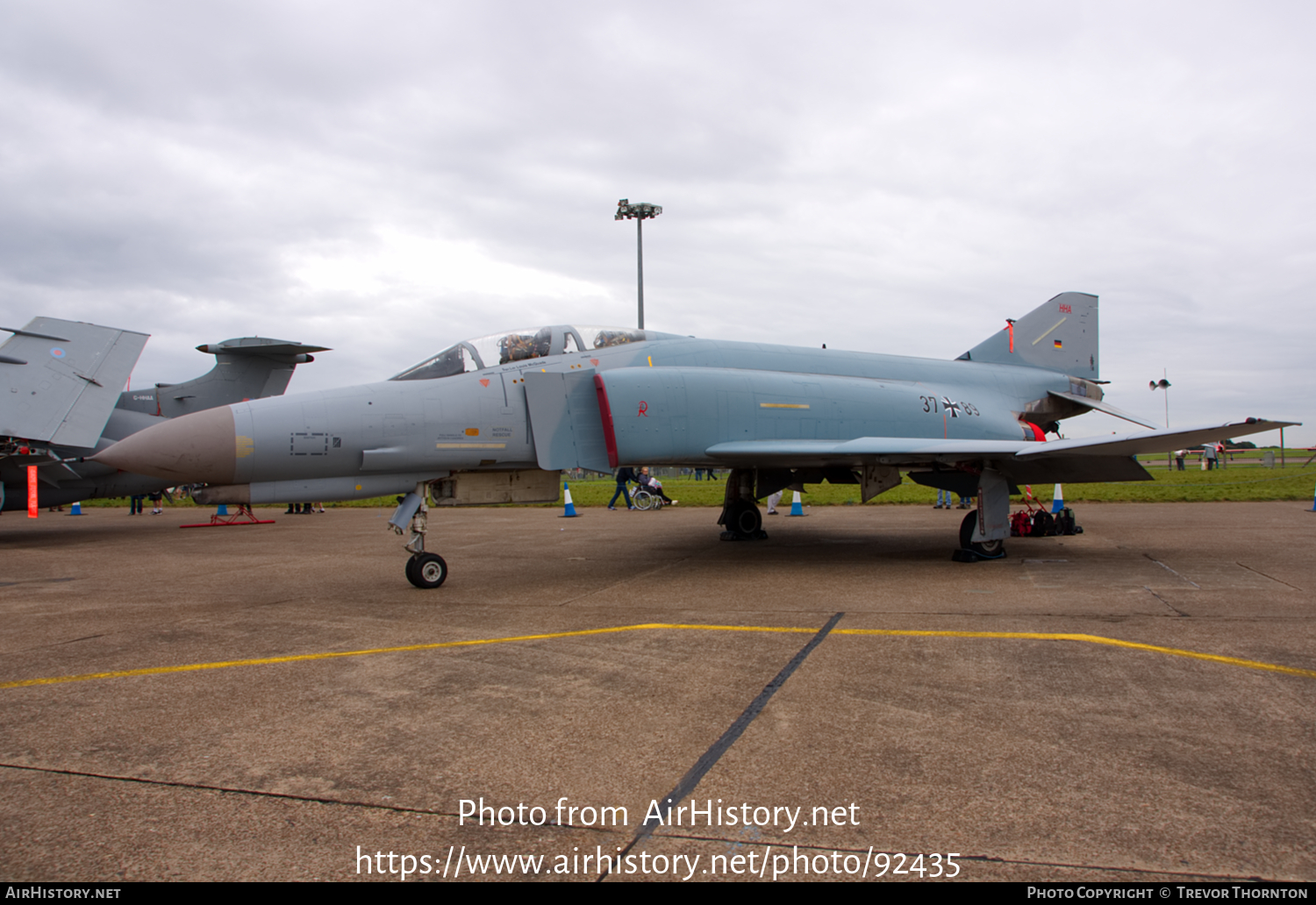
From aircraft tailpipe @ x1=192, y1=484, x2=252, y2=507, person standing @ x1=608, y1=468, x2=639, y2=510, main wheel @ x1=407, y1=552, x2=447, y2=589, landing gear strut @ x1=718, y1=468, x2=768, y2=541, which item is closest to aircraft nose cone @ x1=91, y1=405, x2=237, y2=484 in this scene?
aircraft tailpipe @ x1=192, y1=484, x2=252, y2=507

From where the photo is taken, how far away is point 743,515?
460 inches

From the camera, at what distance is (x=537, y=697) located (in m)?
3.86

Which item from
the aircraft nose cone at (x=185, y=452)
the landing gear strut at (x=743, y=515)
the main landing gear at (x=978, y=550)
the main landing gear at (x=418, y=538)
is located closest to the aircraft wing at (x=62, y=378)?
the aircraft nose cone at (x=185, y=452)

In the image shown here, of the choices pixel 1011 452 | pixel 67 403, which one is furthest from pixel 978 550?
pixel 67 403

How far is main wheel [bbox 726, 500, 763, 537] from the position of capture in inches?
461

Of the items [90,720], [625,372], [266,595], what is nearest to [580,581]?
[625,372]

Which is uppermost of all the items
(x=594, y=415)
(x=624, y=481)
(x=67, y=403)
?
(x=67, y=403)

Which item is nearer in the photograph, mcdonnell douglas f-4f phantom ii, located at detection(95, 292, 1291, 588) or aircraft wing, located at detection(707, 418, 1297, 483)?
mcdonnell douglas f-4f phantom ii, located at detection(95, 292, 1291, 588)

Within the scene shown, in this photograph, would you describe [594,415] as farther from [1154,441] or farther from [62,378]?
[62,378]

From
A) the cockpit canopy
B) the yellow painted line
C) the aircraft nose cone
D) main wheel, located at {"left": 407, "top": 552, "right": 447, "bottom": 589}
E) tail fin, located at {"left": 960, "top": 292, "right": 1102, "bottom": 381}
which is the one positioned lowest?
the yellow painted line

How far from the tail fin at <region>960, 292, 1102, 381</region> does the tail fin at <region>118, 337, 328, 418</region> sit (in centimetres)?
1326

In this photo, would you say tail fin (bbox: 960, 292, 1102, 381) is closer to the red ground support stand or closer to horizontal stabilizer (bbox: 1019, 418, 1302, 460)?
horizontal stabilizer (bbox: 1019, 418, 1302, 460)

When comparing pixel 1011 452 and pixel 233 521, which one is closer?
pixel 1011 452

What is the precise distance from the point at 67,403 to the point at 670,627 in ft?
43.7
